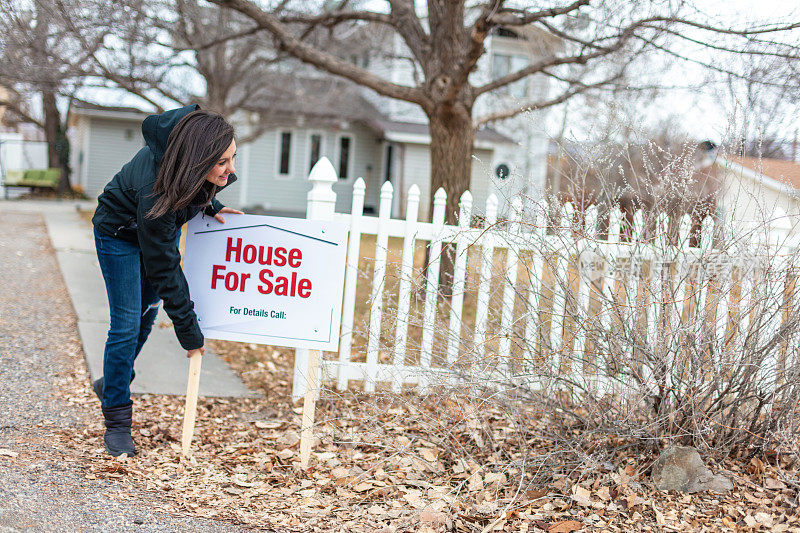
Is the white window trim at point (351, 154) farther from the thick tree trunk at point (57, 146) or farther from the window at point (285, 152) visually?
the thick tree trunk at point (57, 146)

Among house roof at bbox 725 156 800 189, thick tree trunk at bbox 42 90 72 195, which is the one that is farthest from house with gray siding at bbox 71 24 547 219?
house roof at bbox 725 156 800 189

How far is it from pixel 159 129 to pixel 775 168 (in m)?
3.77

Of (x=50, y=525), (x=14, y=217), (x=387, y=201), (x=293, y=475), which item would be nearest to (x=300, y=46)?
(x=387, y=201)

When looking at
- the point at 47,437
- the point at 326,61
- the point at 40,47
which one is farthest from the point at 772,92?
the point at 40,47

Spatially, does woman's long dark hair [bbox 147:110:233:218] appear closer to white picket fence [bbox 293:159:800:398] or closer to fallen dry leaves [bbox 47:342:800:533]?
white picket fence [bbox 293:159:800:398]

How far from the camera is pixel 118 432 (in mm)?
3543

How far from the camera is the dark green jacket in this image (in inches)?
124

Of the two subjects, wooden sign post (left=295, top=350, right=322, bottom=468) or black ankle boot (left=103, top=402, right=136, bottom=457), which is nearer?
black ankle boot (left=103, top=402, right=136, bottom=457)

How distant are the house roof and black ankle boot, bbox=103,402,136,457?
3.12 metres

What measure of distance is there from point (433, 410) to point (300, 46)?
144 inches

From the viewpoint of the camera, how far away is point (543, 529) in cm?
306

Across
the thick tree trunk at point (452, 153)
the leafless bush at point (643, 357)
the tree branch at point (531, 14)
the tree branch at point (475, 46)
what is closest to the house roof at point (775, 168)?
the leafless bush at point (643, 357)

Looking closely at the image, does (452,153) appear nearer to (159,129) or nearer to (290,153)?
(159,129)

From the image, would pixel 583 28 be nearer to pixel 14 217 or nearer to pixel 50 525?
pixel 50 525
